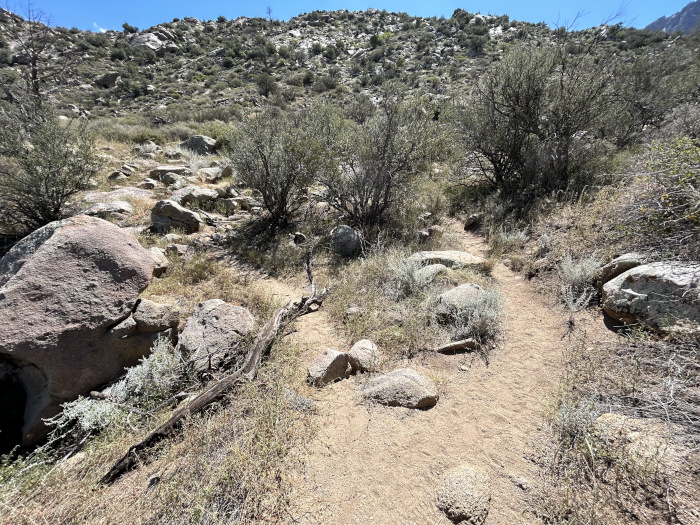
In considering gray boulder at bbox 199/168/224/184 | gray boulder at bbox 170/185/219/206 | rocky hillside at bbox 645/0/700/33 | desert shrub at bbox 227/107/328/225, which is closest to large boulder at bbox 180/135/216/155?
gray boulder at bbox 199/168/224/184

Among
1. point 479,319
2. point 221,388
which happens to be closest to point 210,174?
point 221,388

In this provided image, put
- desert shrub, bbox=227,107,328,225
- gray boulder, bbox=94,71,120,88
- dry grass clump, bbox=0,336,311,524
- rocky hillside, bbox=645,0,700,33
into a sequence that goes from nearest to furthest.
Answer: dry grass clump, bbox=0,336,311,524, desert shrub, bbox=227,107,328,225, gray boulder, bbox=94,71,120,88, rocky hillside, bbox=645,0,700,33

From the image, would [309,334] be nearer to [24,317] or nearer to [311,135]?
[24,317]

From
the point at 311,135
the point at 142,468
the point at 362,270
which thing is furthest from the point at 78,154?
the point at 142,468

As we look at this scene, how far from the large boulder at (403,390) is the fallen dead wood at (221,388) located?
1132 mm

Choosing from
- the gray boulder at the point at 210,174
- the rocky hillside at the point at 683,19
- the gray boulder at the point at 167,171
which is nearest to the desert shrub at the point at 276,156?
the gray boulder at the point at 210,174

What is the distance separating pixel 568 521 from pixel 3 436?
445 cm

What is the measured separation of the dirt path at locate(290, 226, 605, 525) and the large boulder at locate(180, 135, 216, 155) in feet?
37.8

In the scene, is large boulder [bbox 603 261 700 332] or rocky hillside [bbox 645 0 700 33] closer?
large boulder [bbox 603 261 700 332]

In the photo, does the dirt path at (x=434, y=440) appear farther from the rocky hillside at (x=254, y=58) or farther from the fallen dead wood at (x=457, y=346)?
the rocky hillside at (x=254, y=58)

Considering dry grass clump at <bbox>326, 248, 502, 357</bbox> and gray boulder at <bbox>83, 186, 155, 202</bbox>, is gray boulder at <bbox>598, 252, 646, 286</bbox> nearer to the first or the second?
dry grass clump at <bbox>326, 248, 502, 357</bbox>

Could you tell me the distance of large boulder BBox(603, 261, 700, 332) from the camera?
2668mm

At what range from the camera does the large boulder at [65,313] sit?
2795 mm

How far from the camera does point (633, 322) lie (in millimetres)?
2992
